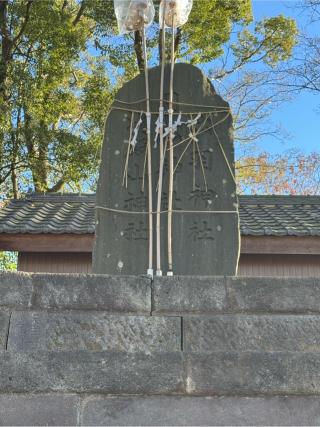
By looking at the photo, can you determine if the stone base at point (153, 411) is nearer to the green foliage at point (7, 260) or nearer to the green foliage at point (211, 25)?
the green foliage at point (211, 25)

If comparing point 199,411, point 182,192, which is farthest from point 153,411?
point 182,192

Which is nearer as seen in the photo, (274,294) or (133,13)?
(274,294)

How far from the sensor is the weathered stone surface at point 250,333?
2.55 metres

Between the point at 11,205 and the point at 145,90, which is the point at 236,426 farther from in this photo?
the point at 11,205

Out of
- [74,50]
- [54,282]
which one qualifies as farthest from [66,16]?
[54,282]

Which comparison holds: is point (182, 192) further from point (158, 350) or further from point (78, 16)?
point (78, 16)

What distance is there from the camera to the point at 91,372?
2496 mm

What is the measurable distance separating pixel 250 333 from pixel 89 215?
634cm

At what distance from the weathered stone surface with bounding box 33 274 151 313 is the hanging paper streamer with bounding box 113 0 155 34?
2.64 meters

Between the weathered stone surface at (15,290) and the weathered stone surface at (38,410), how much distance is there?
0.45 metres

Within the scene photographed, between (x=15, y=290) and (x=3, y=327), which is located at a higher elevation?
(x=15, y=290)

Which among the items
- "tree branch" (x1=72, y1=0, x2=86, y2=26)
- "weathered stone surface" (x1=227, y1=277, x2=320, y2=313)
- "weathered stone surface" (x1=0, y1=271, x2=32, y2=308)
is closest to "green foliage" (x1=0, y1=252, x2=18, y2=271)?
"tree branch" (x1=72, y1=0, x2=86, y2=26)

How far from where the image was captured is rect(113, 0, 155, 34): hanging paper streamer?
4.34 m

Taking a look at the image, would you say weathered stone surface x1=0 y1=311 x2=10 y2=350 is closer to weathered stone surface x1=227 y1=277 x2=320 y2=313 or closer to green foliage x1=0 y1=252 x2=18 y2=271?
weathered stone surface x1=227 y1=277 x2=320 y2=313
